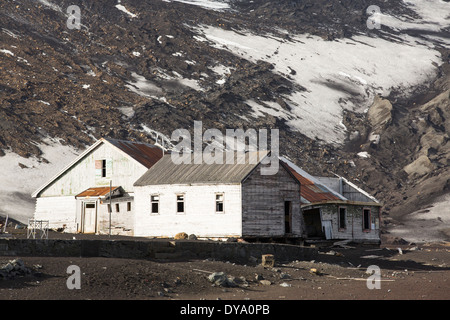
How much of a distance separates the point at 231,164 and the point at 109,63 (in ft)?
204

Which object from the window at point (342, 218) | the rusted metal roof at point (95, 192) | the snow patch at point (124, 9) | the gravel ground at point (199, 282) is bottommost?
the gravel ground at point (199, 282)

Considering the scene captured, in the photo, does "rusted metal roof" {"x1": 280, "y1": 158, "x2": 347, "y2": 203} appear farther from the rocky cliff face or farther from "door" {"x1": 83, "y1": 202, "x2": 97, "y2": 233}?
the rocky cliff face

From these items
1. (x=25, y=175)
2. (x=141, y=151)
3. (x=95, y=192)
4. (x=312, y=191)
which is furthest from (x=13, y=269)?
(x=25, y=175)

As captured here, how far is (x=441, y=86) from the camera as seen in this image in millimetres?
106438

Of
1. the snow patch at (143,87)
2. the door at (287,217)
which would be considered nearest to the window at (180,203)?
the door at (287,217)

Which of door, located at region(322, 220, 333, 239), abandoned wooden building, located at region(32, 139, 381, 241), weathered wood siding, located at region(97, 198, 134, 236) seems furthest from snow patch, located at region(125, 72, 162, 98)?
door, located at region(322, 220, 333, 239)

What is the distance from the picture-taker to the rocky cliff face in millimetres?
75375

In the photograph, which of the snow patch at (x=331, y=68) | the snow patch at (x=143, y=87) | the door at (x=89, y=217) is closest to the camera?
the door at (x=89, y=217)

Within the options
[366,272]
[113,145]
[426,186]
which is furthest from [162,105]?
[366,272]

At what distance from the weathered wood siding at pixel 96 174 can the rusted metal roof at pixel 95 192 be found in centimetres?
43

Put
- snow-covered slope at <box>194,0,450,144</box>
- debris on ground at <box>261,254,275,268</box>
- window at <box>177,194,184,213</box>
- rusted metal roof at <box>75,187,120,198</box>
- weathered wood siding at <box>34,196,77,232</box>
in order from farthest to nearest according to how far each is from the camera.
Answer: snow-covered slope at <box>194,0,450,144</box> < weathered wood siding at <box>34,196,77,232</box> < rusted metal roof at <box>75,187,120,198</box> < window at <box>177,194,184,213</box> < debris on ground at <box>261,254,275,268</box>

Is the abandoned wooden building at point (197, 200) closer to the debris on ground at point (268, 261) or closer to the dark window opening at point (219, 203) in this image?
the dark window opening at point (219, 203)

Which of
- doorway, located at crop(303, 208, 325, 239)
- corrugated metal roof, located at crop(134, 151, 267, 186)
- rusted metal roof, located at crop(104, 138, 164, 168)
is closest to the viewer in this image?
corrugated metal roof, located at crop(134, 151, 267, 186)

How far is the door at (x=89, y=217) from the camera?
41906 millimetres
